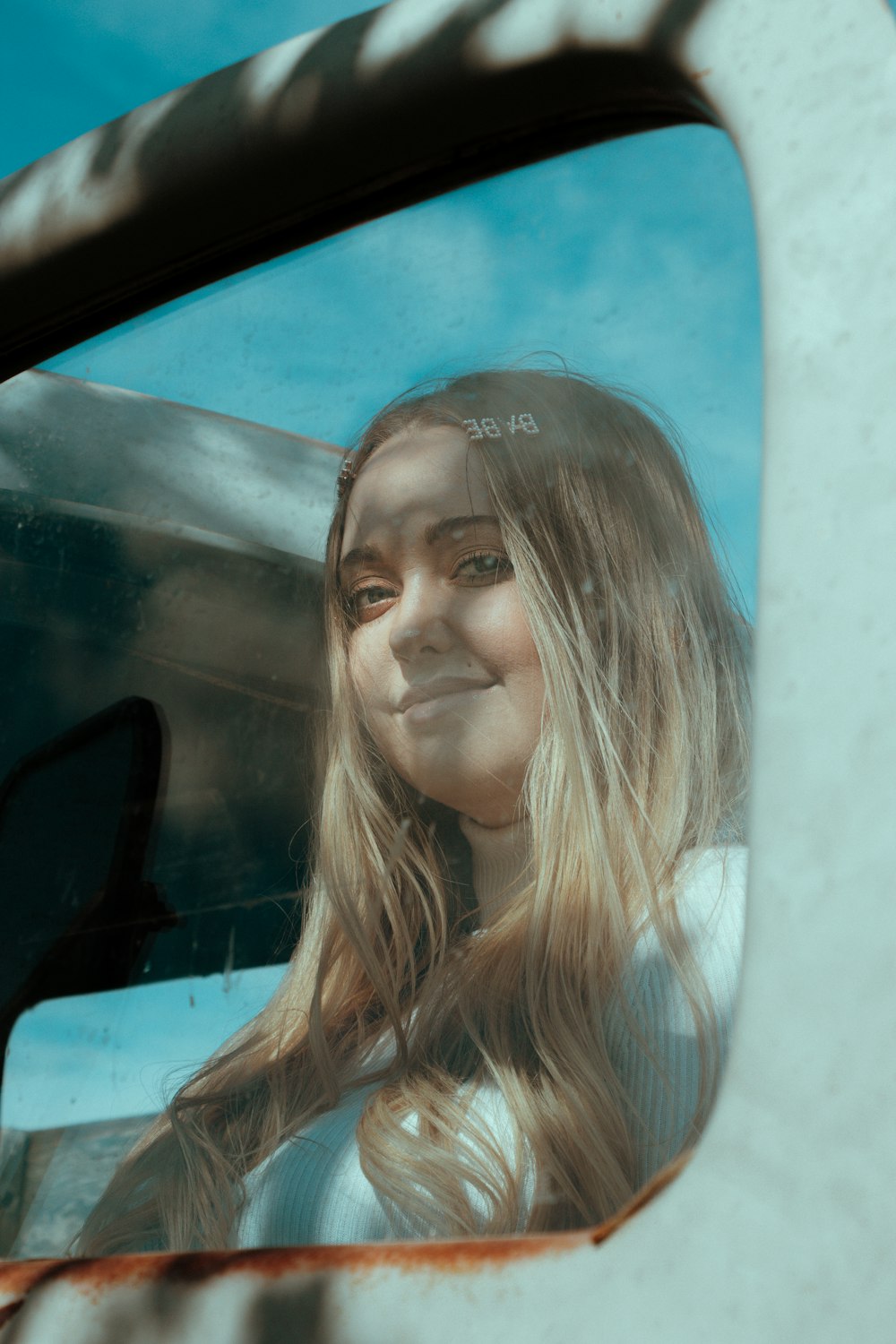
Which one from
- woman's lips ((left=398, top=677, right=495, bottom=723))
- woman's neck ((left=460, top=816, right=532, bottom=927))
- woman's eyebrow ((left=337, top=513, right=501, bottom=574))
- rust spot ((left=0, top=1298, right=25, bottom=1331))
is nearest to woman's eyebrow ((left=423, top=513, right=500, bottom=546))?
woman's eyebrow ((left=337, top=513, right=501, bottom=574))

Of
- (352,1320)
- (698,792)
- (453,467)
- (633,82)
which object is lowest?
(352,1320)

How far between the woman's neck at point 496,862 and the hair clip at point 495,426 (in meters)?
0.29

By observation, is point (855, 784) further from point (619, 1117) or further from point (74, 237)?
point (74, 237)

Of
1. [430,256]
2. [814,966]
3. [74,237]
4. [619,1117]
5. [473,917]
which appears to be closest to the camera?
[814,966]

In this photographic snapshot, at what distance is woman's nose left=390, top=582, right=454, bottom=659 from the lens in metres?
0.85

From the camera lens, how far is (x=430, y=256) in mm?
975

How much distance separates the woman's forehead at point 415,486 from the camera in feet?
2.88

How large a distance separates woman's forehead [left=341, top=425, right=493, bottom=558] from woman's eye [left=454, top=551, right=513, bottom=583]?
4 cm

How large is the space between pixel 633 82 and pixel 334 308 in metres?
0.31

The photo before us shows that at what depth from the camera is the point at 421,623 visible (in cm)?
86

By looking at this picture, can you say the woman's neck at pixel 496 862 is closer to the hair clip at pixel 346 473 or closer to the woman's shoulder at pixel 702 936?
the woman's shoulder at pixel 702 936

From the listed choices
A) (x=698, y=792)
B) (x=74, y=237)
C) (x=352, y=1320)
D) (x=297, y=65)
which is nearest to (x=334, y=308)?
(x=297, y=65)

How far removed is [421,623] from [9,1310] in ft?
1.68

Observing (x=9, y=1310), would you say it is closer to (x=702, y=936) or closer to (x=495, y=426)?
(x=702, y=936)
